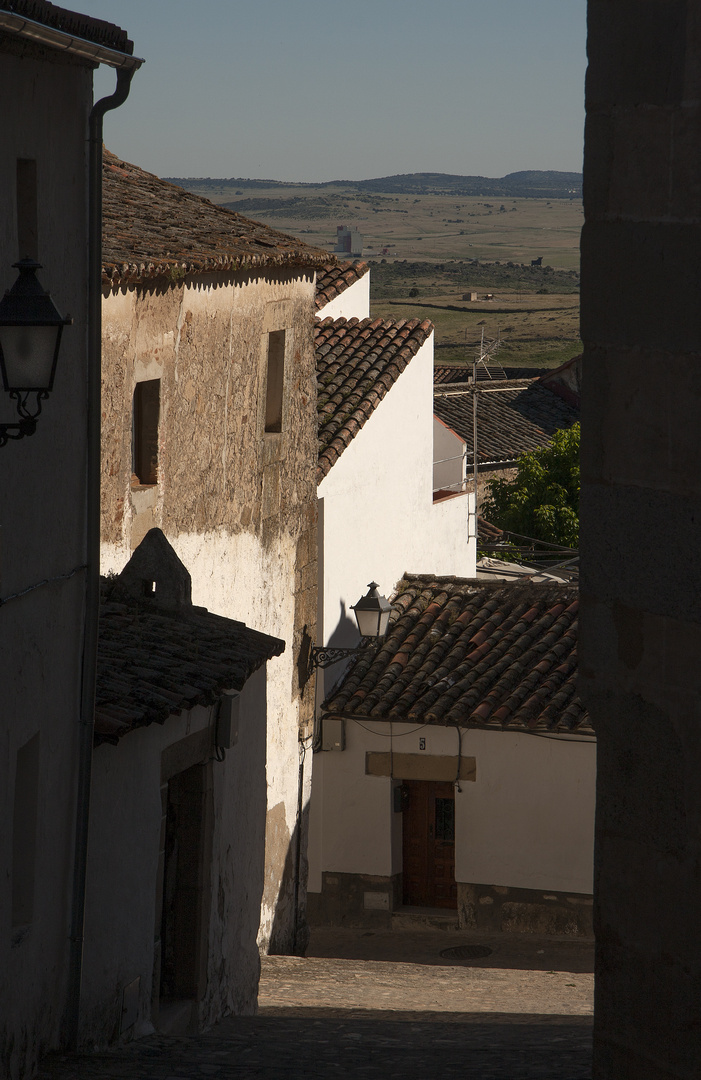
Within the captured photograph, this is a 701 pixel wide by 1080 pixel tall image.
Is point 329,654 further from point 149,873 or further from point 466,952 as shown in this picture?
point 149,873

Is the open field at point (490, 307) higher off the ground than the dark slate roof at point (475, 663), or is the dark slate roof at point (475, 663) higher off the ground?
the open field at point (490, 307)

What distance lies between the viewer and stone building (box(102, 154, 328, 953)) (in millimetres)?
10281

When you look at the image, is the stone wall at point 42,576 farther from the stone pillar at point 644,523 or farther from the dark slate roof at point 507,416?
the dark slate roof at point 507,416

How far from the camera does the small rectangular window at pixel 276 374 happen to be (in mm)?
13227

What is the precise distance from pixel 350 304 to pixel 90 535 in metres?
14.7

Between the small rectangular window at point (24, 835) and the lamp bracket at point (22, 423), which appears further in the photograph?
the small rectangular window at point (24, 835)

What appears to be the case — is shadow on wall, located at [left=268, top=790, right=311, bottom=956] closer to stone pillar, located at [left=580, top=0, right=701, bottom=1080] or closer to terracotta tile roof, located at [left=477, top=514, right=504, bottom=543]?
stone pillar, located at [left=580, top=0, right=701, bottom=1080]

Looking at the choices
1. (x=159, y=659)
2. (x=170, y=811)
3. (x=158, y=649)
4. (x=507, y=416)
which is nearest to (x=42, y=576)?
(x=159, y=659)

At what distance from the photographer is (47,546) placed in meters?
6.43

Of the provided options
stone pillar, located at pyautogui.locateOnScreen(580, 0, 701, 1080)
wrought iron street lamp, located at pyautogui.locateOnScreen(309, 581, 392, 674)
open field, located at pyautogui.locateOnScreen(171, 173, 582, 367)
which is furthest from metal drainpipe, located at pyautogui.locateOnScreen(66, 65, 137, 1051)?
open field, located at pyautogui.locateOnScreen(171, 173, 582, 367)

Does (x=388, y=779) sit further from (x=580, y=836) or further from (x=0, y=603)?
(x=0, y=603)

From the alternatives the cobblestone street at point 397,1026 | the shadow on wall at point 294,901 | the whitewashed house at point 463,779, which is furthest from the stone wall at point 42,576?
the whitewashed house at point 463,779

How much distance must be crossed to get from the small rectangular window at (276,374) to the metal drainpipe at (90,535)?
6.10 m

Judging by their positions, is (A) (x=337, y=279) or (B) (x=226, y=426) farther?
(A) (x=337, y=279)
